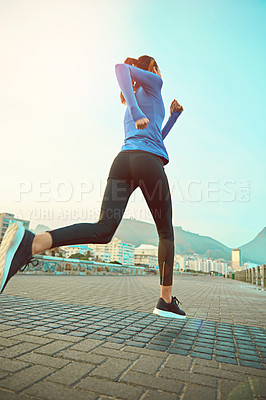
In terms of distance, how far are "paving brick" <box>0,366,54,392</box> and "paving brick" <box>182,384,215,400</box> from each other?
68 centimetres

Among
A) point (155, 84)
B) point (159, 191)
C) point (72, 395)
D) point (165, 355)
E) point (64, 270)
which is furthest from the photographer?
point (64, 270)

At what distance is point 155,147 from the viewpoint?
2812 mm

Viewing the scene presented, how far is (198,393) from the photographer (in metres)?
1.33

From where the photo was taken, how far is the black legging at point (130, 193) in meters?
2.36

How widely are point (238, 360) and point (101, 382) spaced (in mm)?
972

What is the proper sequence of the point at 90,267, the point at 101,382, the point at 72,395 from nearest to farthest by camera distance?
the point at 72,395
the point at 101,382
the point at 90,267

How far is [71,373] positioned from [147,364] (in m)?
0.45

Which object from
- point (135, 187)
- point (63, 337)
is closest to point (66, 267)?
point (135, 187)

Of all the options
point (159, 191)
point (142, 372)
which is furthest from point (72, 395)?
point (159, 191)

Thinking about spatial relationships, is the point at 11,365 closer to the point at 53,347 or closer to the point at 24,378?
the point at 24,378

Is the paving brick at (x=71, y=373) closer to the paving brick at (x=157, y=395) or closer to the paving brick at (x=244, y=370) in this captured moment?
the paving brick at (x=157, y=395)

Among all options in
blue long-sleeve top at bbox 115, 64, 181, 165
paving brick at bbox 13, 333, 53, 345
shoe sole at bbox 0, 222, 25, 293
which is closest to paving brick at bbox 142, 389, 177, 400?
paving brick at bbox 13, 333, 53, 345

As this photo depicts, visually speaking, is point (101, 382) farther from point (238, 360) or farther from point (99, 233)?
point (99, 233)

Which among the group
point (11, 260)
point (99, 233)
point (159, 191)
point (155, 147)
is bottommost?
point (11, 260)
